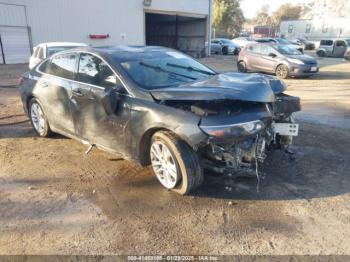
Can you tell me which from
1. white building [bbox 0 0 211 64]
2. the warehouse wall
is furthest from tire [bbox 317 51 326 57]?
the warehouse wall

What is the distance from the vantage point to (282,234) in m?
3.13

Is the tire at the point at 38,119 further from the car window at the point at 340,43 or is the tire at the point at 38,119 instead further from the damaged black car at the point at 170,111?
the car window at the point at 340,43

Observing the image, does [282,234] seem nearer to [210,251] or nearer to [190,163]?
[210,251]

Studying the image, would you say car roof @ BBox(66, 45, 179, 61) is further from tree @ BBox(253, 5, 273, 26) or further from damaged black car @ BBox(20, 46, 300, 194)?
tree @ BBox(253, 5, 273, 26)

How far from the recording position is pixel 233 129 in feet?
11.2

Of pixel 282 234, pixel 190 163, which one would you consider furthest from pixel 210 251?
pixel 190 163

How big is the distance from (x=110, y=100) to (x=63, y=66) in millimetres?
1556

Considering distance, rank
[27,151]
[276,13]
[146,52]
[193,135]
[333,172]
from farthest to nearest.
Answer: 1. [276,13]
2. [27,151]
3. [146,52]
4. [333,172]
5. [193,135]

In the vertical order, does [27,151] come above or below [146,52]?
below

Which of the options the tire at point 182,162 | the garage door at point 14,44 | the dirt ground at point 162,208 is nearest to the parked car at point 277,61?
the dirt ground at point 162,208

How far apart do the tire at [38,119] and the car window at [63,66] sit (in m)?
0.70

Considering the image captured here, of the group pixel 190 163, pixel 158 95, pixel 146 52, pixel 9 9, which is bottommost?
pixel 190 163

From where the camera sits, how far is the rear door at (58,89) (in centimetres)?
488

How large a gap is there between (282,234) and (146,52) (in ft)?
9.87
